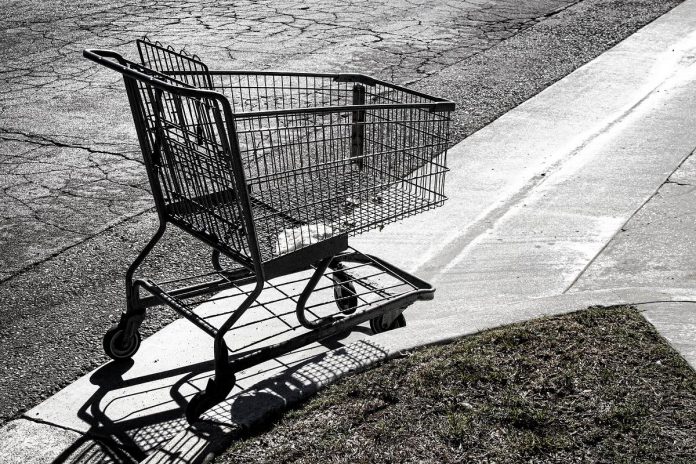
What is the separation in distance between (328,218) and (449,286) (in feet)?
3.59

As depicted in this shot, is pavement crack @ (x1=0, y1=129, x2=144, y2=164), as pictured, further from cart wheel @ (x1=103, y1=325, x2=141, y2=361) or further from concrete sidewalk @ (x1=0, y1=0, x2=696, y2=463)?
cart wheel @ (x1=103, y1=325, x2=141, y2=361)

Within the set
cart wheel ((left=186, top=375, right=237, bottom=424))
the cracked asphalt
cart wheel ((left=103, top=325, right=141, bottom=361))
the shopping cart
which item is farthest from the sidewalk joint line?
cart wheel ((left=103, top=325, right=141, bottom=361))

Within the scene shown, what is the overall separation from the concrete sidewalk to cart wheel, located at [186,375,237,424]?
5cm

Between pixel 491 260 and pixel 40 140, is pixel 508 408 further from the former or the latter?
pixel 40 140

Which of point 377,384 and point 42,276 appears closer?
point 377,384

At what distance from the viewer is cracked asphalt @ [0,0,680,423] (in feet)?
15.3

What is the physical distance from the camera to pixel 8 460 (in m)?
3.46

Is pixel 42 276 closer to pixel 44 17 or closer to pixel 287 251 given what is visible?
pixel 287 251

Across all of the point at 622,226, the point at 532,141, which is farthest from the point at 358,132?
the point at 532,141

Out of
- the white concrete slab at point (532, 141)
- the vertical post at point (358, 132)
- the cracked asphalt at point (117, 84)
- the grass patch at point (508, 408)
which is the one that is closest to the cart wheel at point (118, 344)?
the cracked asphalt at point (117, 84)

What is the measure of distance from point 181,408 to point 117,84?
577cm

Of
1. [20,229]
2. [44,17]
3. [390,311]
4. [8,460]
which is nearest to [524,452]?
[390,311]

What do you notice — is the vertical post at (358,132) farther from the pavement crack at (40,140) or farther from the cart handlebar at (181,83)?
the pavement crack at (40,140)

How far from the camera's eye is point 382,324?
4.31 meters
